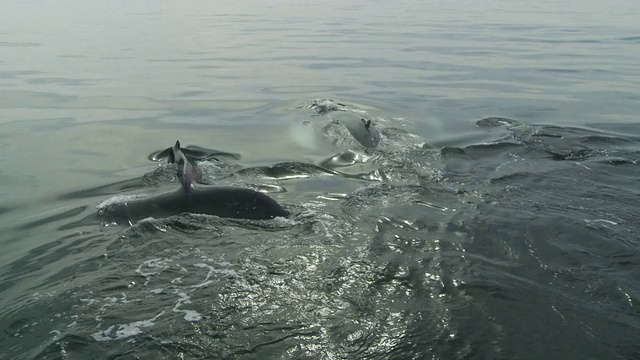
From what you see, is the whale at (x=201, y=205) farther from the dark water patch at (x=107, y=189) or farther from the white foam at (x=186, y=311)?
the white foam at (x=186, y=311)

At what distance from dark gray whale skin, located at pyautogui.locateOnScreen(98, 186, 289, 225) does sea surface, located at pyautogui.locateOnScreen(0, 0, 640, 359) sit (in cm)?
15

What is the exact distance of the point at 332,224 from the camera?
22.2ft

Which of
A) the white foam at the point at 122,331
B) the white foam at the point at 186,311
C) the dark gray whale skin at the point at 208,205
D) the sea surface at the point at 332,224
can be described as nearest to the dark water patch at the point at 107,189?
the sea surface at the point at 332,224

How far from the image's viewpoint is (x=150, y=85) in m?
18.1

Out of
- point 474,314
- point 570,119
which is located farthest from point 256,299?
point 570,119

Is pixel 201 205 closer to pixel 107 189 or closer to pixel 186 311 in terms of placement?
pixel 186 311

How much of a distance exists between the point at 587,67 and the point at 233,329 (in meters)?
19.4

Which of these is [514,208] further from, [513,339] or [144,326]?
[144,326]

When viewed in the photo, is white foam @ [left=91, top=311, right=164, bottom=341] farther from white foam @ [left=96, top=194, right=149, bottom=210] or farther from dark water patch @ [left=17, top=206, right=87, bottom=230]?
dark water patch @ [left=17, top=206, right=87, bottom=230]

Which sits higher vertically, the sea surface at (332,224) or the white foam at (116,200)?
the white foam at (116,200)

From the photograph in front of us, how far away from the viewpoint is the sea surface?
459 centimetres

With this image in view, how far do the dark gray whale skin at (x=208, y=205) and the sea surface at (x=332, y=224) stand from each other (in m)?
0.15

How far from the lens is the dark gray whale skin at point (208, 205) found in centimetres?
682

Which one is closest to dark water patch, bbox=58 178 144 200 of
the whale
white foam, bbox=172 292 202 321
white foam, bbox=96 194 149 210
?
white foam, bbox=96 194 149 210
